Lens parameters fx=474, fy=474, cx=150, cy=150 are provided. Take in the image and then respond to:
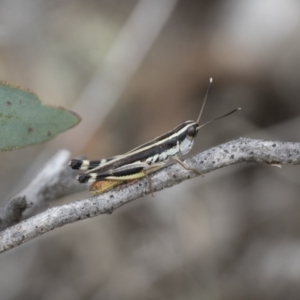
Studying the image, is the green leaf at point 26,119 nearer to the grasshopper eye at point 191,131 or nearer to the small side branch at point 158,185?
the small side branch at point 158,185

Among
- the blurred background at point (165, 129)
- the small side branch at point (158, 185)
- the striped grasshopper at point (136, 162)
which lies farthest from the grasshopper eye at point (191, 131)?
the blurred background at point (165, 129)

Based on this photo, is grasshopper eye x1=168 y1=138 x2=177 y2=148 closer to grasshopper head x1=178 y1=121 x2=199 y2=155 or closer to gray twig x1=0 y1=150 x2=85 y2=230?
grasshopper head x1=178 y1=121 x2=199 y2=155

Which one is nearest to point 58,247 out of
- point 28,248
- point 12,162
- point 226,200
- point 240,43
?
point 28,248

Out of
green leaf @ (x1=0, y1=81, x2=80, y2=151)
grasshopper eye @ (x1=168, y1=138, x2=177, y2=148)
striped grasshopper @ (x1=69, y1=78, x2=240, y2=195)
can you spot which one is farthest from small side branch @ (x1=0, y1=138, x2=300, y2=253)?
grasshopper eye @ (x1=168, y1=138, x2=177, y2=148)

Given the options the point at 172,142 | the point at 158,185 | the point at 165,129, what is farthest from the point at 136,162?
the point at 165,129

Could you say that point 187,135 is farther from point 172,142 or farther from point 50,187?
point 50,187

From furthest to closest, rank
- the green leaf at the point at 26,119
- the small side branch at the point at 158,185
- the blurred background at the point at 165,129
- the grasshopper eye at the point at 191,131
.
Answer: the blurred background at the point at 165,129
the grasshopper eye at the point at 191,131
the green leaf at the point at 26,119
the small side branch at the point at 158,185
